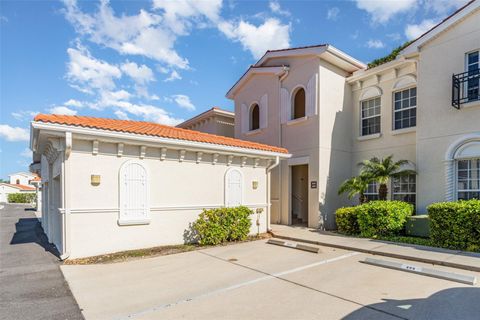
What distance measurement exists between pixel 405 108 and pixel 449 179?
134 inches

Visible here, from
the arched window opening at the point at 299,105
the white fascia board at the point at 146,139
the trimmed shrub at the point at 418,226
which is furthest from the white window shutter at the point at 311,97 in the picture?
the trimmed shrub at the point at 418,226

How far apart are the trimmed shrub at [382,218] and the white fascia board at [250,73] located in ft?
23.8

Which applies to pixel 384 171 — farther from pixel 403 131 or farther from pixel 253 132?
pixel 253 132

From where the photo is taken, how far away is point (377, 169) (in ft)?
35.4

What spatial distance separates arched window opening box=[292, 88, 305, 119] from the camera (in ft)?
44.9

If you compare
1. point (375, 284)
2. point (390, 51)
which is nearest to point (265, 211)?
point (375, 284)

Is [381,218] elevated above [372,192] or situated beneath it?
situated beneath

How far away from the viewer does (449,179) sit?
9695mm

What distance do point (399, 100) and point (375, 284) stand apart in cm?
898

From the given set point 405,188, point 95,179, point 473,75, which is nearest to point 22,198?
point 95,179

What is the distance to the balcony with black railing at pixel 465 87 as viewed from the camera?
366 inches

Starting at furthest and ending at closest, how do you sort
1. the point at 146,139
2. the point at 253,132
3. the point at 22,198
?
1. the point at 22,198
2. the point at 253,132
3. the point at 146,139

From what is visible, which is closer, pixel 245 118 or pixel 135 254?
pixel 135 254

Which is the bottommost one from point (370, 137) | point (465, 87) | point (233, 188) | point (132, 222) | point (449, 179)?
point (132, 222)
